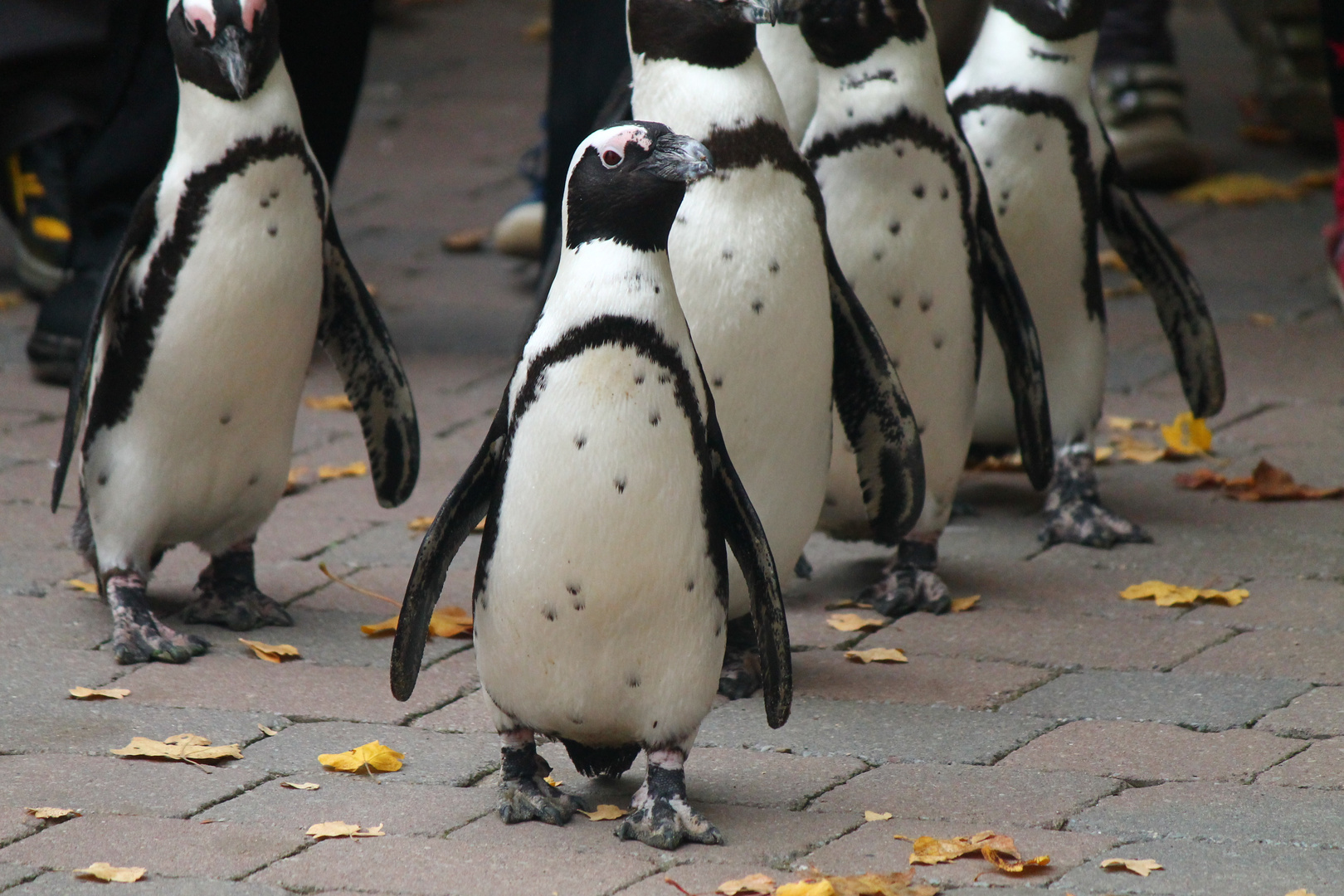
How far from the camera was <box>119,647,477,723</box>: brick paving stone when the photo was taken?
3168 mm

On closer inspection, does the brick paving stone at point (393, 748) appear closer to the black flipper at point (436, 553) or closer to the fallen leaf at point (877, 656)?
the black flipper at point (436, 553)

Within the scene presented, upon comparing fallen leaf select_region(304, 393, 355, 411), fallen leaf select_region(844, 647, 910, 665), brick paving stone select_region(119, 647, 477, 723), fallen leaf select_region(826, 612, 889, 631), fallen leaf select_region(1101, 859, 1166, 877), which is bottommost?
fallen leaf select_region(304, 393, 355, 411)

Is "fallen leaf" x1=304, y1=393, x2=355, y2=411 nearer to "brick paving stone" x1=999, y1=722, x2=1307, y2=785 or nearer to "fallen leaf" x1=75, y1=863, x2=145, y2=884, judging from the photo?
"brick paving stone" x1=999, y1=722, x2=1307, y2=785

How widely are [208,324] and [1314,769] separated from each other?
203cm

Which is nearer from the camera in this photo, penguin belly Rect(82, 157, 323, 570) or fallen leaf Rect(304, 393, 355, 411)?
penguin belly Rect(82, 157, 323, 570)

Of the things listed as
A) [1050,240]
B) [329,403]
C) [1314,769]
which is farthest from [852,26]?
[329,403]

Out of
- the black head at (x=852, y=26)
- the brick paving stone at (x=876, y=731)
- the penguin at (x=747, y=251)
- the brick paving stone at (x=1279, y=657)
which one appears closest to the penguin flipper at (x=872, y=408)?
the penguin at (x=747, y=251)

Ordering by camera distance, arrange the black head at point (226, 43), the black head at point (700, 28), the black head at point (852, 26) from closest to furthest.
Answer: the black head at point (700, 28) < the black head at point (226, 43) < the black head at point (852, 26)

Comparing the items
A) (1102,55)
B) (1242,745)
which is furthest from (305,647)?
(1102,55)

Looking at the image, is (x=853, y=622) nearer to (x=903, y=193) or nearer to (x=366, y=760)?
(x=903, y=193)

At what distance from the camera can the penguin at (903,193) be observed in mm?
3459

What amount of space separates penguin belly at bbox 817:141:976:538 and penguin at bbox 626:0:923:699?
34cm

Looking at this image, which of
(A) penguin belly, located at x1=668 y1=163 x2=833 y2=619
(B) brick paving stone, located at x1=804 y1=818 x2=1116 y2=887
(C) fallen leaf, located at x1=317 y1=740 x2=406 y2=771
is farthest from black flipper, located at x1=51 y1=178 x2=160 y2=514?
(B) brick paving stone, located at x1=804 y1=818 x2=1116 y2=887

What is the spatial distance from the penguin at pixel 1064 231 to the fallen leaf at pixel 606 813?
183cm
